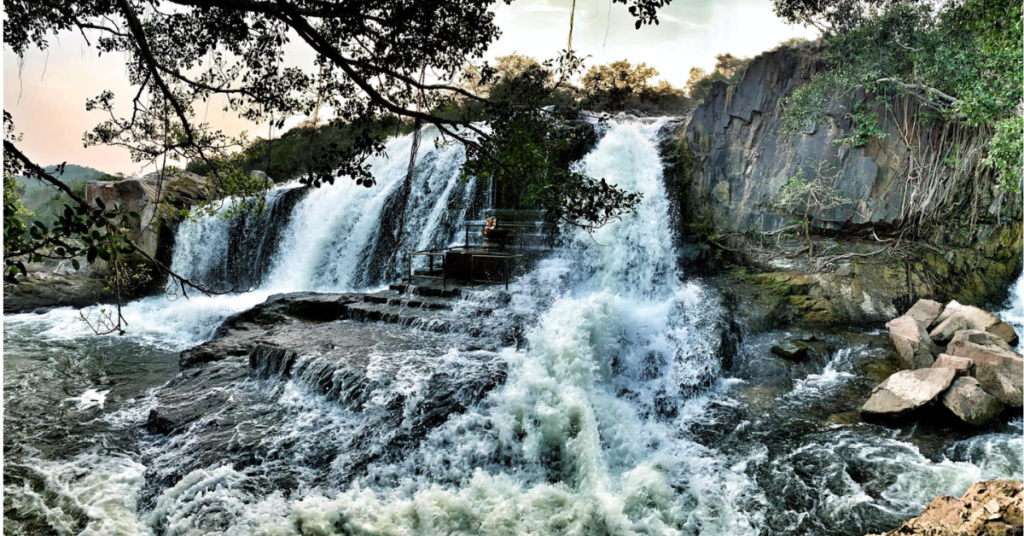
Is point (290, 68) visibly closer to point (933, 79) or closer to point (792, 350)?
point (792, 350)

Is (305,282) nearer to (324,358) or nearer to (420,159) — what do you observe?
(420,159)

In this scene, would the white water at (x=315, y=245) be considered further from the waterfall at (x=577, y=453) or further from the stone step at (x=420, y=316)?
the waterfall at (x=577, y=453)

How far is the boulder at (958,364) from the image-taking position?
5488mm

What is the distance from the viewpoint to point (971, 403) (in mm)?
5129

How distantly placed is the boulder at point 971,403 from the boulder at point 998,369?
162 mm

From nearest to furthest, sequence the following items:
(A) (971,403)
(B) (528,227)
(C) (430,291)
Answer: (A) (971,403) → (C) (430,291) → (B) (528,227)

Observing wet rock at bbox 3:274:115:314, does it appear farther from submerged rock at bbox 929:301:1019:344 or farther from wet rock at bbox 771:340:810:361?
submerged rock at bbox 929:301:1019:344

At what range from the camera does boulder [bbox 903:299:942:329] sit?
7160mm

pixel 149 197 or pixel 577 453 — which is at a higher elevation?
pixel 149 197

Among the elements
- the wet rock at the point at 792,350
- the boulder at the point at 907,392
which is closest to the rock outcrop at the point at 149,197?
the wet rock at the point at 792,350

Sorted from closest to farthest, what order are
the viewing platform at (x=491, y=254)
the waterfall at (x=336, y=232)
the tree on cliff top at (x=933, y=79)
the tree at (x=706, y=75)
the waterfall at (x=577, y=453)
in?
the waterfall at (x=577, y=453) → the tree on cliff top at (x=933, y=79) → the viewing platform at (x=491, y=254) → the waterfall at (x=336, y=232) → the tree at (x=706, y=75)

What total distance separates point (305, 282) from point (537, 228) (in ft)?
19.2

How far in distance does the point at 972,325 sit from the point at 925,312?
71cm

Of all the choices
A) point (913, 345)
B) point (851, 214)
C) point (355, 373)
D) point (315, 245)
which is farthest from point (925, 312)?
point (315, 245)
